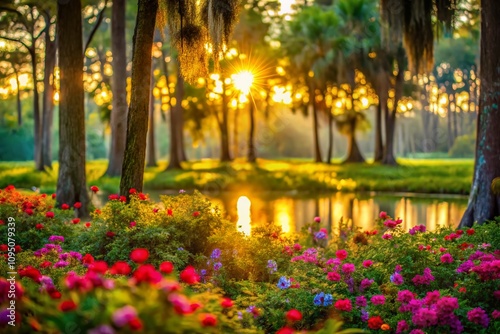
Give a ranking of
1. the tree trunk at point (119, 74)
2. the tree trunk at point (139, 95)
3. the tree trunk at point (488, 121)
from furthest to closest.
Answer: the tree trunk at point (119, 74) < the tree trunk at point (488, 121) < the tree trunk at point (139, 95)

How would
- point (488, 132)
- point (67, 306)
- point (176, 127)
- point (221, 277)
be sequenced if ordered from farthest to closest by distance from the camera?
point (176, 127)
point (488, 132)
point (221, 277)
point (67, 306)

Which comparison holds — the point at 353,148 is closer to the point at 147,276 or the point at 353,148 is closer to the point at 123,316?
the point at 147,276

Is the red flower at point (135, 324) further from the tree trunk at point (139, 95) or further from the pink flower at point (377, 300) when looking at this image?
the tree trunk at point (139, 95)

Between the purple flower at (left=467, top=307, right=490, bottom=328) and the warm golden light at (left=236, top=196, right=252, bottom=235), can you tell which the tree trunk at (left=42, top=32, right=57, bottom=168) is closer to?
the warm golden light at (left=236, top=196, right=252, bottom=235)

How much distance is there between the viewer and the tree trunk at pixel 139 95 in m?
12.2

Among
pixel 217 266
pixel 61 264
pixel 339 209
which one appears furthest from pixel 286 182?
pixel 61 264

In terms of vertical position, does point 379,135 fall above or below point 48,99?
below

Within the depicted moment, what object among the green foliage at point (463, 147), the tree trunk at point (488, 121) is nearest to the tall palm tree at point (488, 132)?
the tree trunk at point (488, 121)

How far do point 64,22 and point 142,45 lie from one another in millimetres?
4298

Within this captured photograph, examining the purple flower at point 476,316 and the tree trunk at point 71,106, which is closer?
the purple flower at point 476,316

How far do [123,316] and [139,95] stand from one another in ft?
29.6

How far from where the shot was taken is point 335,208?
75.0 feet

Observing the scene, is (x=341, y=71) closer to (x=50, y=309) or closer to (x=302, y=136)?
(x=302, y=136)

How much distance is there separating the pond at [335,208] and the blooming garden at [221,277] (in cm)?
589
